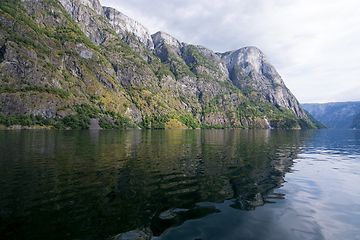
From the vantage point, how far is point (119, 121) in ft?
565

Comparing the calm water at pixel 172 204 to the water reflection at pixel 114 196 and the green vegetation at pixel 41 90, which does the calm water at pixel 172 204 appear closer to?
the water reflection at pixel 114 196

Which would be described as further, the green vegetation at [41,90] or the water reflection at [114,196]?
the green vegetation at [41,90]

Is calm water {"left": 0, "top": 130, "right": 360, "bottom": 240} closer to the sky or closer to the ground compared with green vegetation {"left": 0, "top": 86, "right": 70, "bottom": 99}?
closer to the ground

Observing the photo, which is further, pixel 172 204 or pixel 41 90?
pixel 41 90

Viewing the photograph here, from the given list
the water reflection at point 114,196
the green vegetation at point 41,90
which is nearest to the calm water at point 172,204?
the water reflection at point 114,196

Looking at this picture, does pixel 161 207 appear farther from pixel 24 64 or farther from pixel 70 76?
pixel 70 76

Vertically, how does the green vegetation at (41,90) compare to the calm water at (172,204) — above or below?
above

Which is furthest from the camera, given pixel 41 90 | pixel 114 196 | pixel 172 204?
pixel 41 90

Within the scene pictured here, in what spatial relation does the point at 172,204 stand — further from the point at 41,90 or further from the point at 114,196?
the point at 41,90

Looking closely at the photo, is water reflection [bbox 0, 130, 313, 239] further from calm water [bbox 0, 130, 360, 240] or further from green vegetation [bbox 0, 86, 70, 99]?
green vegetation [bbox 0, 86, 70, 99]

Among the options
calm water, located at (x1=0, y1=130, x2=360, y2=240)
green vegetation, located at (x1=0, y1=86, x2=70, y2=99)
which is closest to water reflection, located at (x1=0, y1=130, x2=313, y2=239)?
calm water, located at (x1=0, y1=130, x2=360, y2=240)

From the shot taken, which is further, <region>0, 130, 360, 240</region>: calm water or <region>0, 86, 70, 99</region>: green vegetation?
<region>0, 86, 70, 99</region>: green vegetation

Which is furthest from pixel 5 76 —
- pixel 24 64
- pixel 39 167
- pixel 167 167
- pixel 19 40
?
pixel 167 167

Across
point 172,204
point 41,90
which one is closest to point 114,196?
point 172,204
